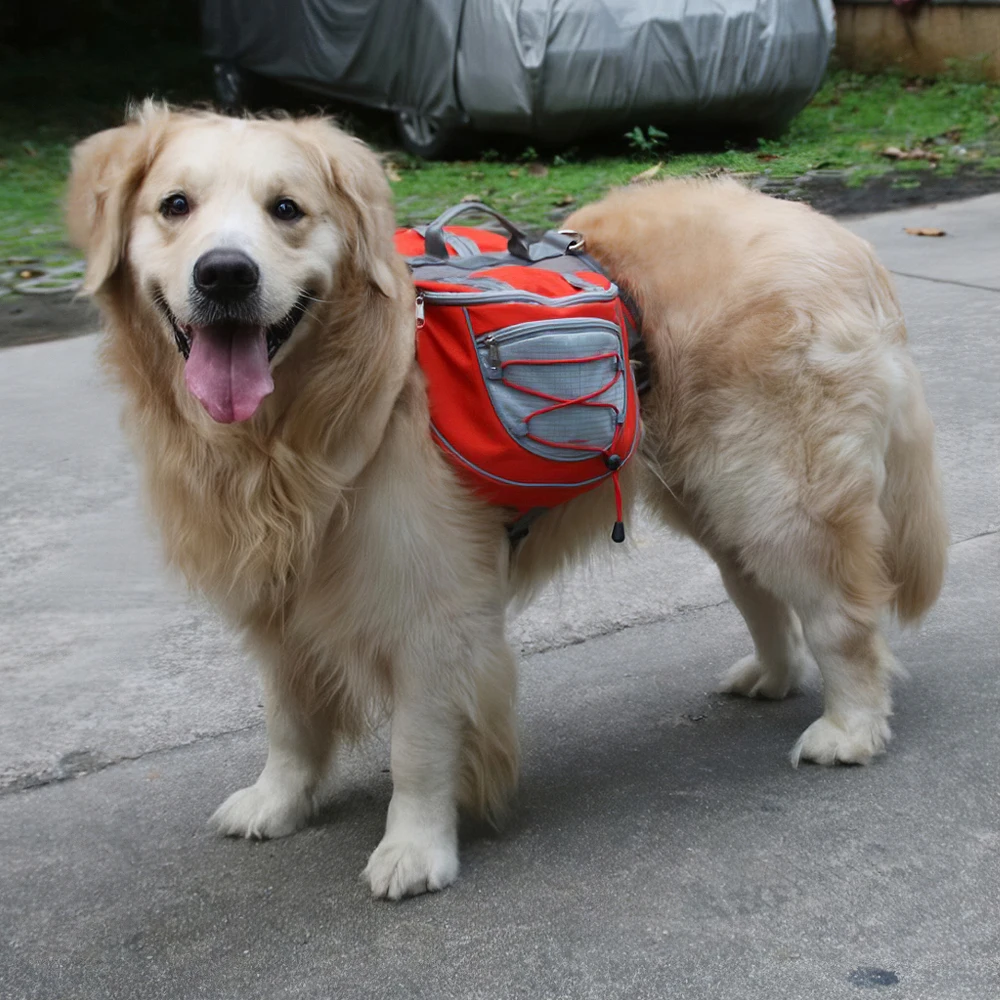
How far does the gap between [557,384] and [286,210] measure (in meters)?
0.73

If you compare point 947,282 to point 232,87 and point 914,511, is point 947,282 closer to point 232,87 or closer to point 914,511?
point 914,511

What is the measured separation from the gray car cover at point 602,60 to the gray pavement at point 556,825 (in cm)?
702

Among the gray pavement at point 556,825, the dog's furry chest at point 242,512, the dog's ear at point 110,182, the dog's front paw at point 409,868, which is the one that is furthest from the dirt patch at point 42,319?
the dog's front paw at point 409,868

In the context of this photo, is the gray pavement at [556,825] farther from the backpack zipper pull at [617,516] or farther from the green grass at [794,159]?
the green grass at [794,159]

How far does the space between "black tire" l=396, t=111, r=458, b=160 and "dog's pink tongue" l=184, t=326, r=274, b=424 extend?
369 inches

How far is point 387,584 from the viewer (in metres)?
2.74

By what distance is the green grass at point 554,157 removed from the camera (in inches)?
380

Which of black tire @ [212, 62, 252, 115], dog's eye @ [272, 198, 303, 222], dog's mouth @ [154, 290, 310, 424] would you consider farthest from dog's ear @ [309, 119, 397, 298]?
black tire @ [212, 62, 252, 115]

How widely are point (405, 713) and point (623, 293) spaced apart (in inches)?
46.3

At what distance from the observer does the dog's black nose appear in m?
2.35

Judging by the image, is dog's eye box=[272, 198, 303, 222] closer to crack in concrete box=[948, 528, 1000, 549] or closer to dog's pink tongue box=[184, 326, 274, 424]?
dog's pink tongue box=[184, 326, 274, 424]

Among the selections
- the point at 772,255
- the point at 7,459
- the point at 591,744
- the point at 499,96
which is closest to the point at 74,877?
the point at 591,744

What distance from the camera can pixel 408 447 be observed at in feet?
9.00

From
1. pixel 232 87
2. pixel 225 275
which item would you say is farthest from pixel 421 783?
pixel 232 87
